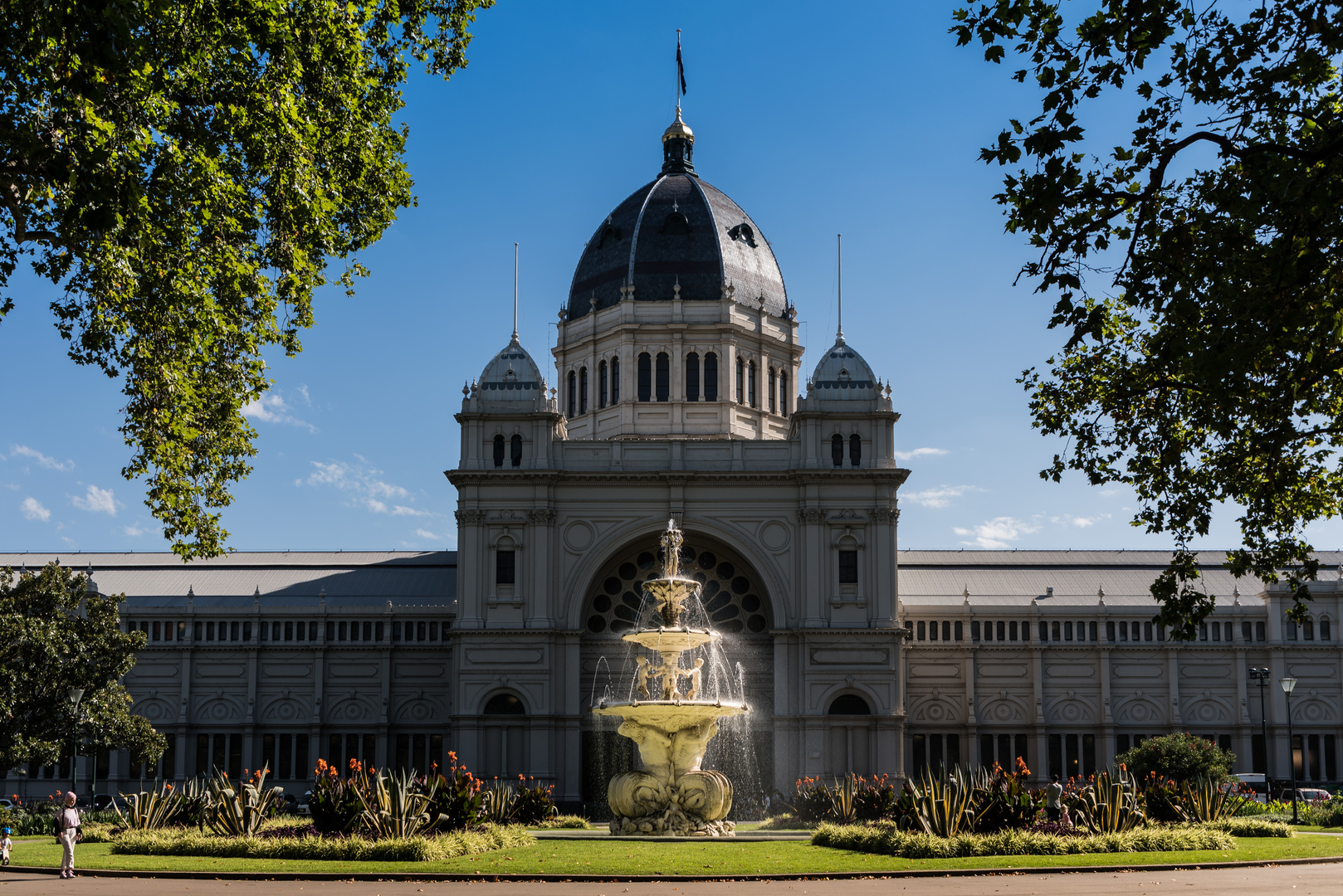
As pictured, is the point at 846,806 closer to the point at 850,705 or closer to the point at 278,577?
the point at 850,705

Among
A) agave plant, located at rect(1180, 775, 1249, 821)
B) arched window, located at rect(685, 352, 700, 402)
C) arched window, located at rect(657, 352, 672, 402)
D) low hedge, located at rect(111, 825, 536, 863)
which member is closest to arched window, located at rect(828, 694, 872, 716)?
arched window, located at rect(685, 352, 700, 402)

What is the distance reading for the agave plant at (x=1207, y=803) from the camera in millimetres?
33656

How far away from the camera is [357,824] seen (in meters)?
27.9

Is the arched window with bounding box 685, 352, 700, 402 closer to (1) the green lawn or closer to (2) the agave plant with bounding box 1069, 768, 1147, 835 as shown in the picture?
(2) the agave plant with bounding box 1069, 768, 1147, 835

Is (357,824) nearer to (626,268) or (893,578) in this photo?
(893,578)

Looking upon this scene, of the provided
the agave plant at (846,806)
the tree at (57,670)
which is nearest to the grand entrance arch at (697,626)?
the tree at (57,670)

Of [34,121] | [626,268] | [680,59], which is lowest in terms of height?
[34,121]

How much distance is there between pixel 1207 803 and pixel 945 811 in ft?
31.2

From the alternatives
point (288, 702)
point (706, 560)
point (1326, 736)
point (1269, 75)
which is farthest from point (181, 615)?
point (1269, 75)

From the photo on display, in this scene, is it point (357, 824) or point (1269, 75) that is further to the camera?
point (357, 824)

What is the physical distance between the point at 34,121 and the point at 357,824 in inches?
609

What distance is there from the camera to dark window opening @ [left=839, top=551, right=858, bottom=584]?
59656 mm

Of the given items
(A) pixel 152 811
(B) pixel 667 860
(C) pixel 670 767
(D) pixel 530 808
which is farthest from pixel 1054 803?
(A) pixel 152 811

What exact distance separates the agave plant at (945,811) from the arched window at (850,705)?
2881 cm
